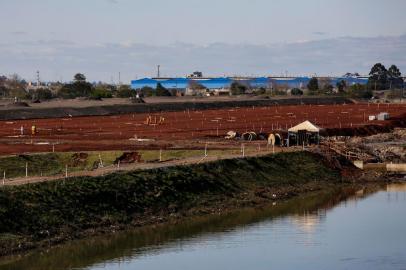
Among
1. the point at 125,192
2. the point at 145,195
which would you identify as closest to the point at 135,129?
the point at 145,195

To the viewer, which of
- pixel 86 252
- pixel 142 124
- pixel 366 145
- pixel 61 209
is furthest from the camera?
pixel 142 124

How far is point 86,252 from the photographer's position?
1457 inches

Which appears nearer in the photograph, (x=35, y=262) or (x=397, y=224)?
(x=35, y=262)

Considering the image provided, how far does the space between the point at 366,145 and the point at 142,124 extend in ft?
100

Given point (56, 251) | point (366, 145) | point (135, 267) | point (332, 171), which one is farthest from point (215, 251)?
point (366, 145)

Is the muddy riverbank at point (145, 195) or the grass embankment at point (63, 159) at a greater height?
the grass embankment at point (63, 159)

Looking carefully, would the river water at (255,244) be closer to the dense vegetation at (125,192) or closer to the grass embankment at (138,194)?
the grass embankment at (138,194)

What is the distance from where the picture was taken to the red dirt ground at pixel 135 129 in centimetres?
6936

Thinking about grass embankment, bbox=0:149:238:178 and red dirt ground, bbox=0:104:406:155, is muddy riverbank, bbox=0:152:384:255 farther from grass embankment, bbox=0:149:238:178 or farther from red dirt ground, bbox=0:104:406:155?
red dirt ground, bbox=0:104:406:155

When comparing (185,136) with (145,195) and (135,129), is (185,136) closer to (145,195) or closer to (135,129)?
(135,129)

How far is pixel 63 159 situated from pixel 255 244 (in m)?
23.6

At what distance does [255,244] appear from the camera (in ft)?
128

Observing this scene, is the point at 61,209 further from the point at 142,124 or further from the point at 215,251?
the point at 142,124

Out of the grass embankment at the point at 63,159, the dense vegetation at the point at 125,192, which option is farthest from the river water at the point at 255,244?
the grass embankment at the point at 63,159
